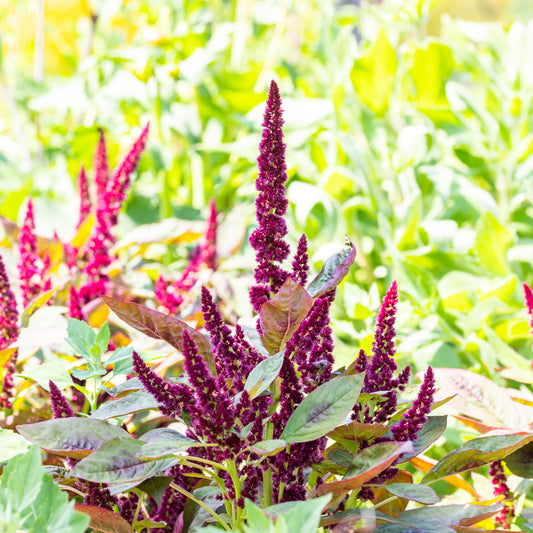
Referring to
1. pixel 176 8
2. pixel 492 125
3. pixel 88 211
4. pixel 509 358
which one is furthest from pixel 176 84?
pixel 509 358

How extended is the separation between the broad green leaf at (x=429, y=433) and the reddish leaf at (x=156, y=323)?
24 centimetres

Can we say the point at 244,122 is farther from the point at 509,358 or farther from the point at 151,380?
the point at 151,380

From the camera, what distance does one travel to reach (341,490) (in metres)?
0.60

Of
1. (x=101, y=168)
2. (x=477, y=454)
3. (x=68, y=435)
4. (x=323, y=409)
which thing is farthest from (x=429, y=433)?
(x=101, y=168)

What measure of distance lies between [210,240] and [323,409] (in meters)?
0.77

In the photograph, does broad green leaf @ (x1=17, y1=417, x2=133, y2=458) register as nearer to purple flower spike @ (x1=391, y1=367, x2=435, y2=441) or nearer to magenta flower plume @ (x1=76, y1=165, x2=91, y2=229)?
purple flower spike @ (x1=391, y1=367, x2=435, y2=441)

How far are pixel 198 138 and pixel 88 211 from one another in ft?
2.32

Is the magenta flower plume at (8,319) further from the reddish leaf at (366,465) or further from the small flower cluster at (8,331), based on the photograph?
the reddish leaf at (366,465)

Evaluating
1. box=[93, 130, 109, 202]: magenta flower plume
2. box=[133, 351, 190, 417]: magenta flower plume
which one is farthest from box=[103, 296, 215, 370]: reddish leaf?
box=[93, 130, 109, 202]: magenta flower plume

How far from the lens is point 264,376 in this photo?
0.58 m

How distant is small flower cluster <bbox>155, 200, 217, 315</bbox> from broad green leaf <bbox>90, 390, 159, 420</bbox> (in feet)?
1.67

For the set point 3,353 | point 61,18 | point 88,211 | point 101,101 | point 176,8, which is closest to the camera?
point 3,353

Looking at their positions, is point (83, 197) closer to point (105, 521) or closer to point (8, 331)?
point (8, 331)

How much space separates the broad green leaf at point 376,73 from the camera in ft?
6.03
